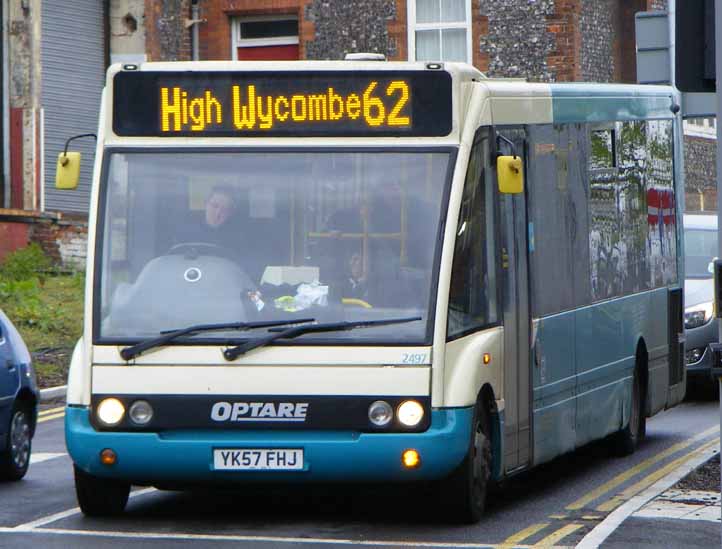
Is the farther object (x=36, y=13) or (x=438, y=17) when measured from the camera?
(x=438, y=17)

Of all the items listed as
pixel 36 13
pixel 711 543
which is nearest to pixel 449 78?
pixel 711 543

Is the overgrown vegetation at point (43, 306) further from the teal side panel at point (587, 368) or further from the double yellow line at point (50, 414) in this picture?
the teal side panel at point (587, 368)

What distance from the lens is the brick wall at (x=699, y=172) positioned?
137 feet

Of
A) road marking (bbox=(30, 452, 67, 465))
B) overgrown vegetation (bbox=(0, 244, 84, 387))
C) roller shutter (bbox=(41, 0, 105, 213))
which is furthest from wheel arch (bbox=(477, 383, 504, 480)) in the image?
roller shutter (bbox=(41, 0, 105, 213))

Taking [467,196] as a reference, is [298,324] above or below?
below

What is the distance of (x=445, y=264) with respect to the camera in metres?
11.0

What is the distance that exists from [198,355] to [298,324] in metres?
0.58

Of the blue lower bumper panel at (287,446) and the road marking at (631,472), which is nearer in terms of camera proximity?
the blue lower bumper panel at (287,446)

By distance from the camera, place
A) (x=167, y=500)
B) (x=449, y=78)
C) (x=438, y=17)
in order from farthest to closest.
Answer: (x=438, y=17) → (x=167, y=500) → (x=449, y=78)

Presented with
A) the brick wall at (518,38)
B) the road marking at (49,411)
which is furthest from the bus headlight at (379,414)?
the brick wall at (518,38)

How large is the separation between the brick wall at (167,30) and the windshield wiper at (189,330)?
993 inches

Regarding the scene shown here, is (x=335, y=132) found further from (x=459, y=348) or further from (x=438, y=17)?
(x=438, y=17)

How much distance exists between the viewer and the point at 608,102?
1527cm

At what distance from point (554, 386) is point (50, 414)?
8028 millimetres
